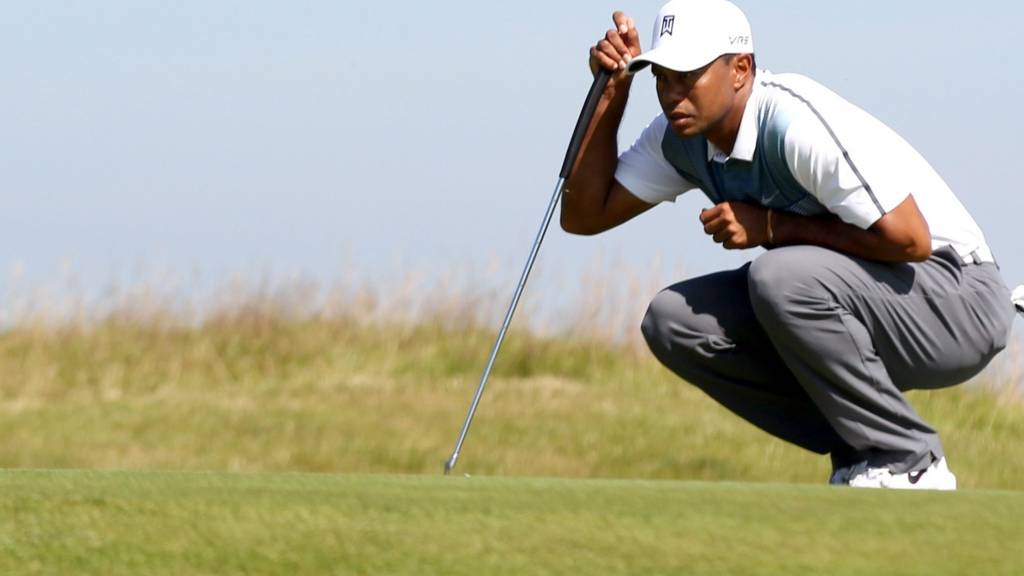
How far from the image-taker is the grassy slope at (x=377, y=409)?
6.35 metres

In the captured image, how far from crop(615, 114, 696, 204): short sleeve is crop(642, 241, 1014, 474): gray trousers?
0.77 feet

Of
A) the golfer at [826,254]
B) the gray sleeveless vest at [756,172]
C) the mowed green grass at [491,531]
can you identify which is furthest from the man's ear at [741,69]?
the mowed green grass at [491,531]

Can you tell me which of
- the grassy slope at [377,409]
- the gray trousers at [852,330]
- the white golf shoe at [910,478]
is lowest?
the grassy slope at [377,409]

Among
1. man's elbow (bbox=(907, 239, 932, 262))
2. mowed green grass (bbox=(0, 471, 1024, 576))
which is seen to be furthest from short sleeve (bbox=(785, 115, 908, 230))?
mowed green grass (bbox=(0, 471, 1024, 576))

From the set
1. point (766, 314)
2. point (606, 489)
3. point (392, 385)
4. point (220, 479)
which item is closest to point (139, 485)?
point (220, 479)

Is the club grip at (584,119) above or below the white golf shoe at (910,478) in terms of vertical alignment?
above

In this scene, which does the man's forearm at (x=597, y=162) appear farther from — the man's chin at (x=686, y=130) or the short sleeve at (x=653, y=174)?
the man's chin at (x=686, y=130)

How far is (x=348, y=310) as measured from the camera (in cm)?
850

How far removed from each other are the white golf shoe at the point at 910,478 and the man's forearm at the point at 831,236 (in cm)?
49

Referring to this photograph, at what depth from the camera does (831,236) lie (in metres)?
3.67

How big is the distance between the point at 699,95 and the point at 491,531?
65.3 inches

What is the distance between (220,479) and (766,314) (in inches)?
52.9

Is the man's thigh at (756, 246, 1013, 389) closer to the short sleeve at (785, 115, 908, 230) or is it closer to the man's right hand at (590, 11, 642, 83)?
the short sleeve at (785, 115, 908, 230)

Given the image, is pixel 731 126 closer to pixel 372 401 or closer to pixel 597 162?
pixel 597 162
